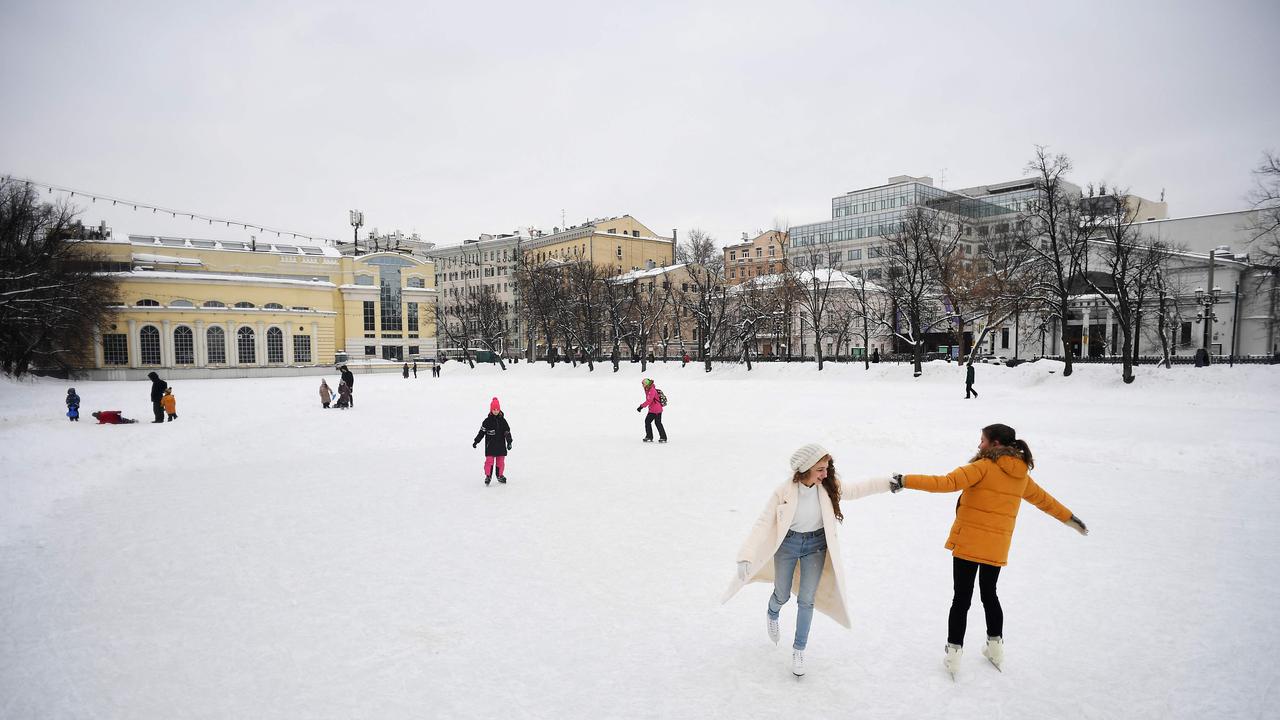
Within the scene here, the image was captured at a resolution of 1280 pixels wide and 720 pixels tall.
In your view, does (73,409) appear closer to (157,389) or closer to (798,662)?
(157,389)

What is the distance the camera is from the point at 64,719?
3.91 meters

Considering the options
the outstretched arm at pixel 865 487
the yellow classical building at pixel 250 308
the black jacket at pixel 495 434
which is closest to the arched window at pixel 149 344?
the yellow classical building at pixel 250 308

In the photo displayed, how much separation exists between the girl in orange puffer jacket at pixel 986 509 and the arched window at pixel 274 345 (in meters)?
62.2

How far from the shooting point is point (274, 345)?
55750 mm

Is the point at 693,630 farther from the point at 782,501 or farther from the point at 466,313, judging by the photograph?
the point at 466,313

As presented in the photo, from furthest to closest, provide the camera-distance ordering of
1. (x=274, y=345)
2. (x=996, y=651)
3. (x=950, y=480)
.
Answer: (x=274, y=345)
(x=996, y=651)
(x=950, y=480)

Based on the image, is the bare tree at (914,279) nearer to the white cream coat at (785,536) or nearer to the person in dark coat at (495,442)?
the person in dark coat at (495,442)

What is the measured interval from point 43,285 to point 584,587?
41.4 m

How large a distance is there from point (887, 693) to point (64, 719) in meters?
5.35

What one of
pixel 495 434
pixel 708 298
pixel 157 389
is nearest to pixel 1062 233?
pixel 708 298

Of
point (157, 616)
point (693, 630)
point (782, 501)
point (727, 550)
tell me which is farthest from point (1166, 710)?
point (157, 616)

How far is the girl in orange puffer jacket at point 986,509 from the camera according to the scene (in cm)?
407

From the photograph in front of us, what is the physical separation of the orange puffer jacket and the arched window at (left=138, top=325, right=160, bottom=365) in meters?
63.3

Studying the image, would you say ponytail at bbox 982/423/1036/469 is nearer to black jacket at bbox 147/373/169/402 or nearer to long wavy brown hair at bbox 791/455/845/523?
long wavy brown hair at bbox 791/455/845/523
